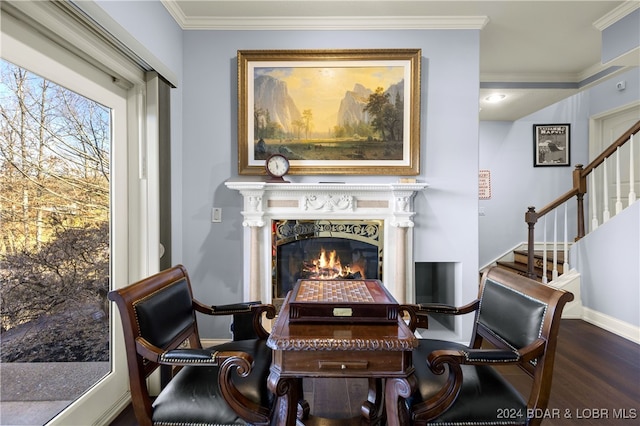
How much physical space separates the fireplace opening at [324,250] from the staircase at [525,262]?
260cm

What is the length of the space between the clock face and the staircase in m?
3.46

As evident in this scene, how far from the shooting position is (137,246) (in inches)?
79.0

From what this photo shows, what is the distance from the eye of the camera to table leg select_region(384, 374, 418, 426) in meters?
1.07

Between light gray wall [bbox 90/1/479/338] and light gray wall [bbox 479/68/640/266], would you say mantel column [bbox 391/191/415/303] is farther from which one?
light gray wall [bbox 479/68/640/266]

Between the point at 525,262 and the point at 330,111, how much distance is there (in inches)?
152

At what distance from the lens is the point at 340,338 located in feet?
3.51

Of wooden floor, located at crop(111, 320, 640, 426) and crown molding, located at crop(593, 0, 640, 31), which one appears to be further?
crown molding, located at crop(593, 0, 640, 31)

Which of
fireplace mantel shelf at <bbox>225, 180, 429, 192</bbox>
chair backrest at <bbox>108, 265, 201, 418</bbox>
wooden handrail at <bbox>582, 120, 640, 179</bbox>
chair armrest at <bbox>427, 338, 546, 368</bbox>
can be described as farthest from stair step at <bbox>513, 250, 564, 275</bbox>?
chair backrest at <bbox>108, 265, 201, 418</bbox>

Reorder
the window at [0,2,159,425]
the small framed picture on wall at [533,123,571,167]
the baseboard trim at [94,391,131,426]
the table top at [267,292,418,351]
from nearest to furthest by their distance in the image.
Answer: the table top at [267,292,418,351], the window at [0,2,159,425], the baseboard trim at [94,391,131,426], the small framed picture on wall at [533,123,571,167]

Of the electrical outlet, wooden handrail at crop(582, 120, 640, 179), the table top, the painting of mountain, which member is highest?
the painting of mountain

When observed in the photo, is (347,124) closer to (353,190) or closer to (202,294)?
(353,190)

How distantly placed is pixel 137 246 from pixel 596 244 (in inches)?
168

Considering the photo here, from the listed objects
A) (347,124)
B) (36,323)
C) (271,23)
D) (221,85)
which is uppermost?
(271,23)

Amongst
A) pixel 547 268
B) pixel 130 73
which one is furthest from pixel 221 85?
pixel 547 268
